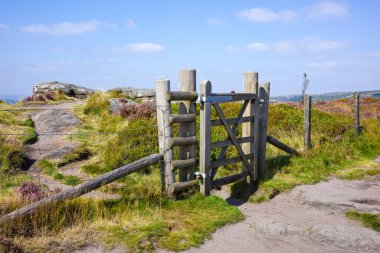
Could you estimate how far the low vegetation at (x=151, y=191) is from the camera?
18.5ft

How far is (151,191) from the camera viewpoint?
7.66m

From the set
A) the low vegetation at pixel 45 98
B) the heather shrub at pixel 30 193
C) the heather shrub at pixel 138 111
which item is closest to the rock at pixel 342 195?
the heather shrub at pixel 30 193

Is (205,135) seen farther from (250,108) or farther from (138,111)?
(138,111)

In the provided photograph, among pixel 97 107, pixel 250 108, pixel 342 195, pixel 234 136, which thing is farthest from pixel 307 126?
pixel 97 107

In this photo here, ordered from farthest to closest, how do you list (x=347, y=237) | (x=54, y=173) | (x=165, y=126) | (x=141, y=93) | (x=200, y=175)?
(x=141, y=93), (x=54, y=173), (x=200, y=175), (x=165, y=126), (x=347, y=237)

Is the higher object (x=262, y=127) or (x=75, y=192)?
(x=262, y=127)

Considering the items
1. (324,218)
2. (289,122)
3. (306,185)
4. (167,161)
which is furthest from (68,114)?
(324,218)

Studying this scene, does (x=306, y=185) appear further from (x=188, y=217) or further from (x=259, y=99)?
(x=188, y=217)

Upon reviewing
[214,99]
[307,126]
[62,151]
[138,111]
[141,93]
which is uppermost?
[141,93]

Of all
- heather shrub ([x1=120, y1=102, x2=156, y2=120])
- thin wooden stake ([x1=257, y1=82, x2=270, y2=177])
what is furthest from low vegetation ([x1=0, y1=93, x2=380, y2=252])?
heather shrub ([x1=120, y1=102, x2=156, y2=120])

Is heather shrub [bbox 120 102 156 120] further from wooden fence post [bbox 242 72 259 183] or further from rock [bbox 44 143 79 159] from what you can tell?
wooden fence post [bbox 242 72 259 183]

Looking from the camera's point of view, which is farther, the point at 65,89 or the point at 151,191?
the point at 65,89

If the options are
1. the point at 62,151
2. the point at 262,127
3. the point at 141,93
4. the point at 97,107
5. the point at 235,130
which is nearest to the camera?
the point at 235,130

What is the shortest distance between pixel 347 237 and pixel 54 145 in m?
10.6
